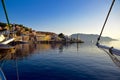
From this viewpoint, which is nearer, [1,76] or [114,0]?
[1,76]

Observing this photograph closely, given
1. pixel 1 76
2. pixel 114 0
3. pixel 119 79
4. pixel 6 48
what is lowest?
pixel 119 79

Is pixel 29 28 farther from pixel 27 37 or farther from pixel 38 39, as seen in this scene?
pixel 27 37

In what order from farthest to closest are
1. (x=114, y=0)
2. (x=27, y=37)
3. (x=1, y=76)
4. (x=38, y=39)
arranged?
(x=38, y=39), (x=27, y=37), (x=114, y=0), (x=1, y=76)

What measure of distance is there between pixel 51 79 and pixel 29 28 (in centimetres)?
17942

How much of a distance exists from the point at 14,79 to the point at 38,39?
6332 inches

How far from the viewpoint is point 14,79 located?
914 inches

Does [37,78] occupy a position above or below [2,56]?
below

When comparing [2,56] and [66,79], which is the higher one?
[2,56]

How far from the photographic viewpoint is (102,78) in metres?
25.2

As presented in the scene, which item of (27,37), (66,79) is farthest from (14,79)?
(27,37)

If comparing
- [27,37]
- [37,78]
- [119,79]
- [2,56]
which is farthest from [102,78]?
[27,37]

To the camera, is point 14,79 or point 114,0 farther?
point 14,79

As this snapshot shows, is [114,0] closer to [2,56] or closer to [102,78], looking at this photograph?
[2,56]

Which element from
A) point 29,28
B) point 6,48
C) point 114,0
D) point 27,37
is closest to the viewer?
point 6,48
